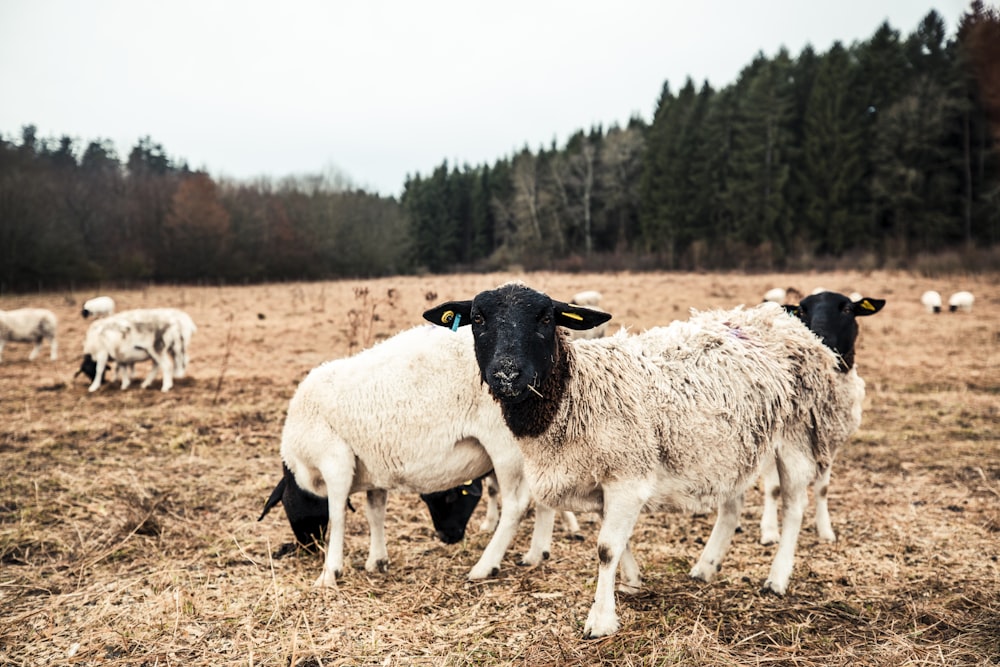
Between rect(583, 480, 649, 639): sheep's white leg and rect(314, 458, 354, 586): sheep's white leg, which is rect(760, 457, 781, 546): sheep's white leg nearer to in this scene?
rect(583, 480, 649, 639): sheep's white leg

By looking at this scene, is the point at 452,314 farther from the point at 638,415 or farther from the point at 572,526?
the point at 572,526

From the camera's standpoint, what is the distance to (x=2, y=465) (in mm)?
8141

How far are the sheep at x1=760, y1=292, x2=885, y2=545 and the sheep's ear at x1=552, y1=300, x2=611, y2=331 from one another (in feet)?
9.07

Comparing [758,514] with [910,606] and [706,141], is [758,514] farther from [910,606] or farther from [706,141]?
[706,141]

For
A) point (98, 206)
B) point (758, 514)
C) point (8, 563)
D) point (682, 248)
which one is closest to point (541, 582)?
point (758, 514)

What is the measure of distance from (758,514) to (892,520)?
52.8 inches

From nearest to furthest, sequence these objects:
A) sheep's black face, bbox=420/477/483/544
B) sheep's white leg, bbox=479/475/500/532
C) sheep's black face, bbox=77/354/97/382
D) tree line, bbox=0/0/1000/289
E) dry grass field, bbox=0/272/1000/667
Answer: dry grass field, bbox=0/272/1000/667
sheep's black face, bbox=420/477/483/544
sheep's white leg, bbox=479/475/500/532
sheep's black face, bbox=77/354/97/382
tree line, bbox=0/0/1000/289

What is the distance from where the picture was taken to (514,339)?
13.2 ft

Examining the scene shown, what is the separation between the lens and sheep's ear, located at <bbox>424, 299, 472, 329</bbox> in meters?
4.71

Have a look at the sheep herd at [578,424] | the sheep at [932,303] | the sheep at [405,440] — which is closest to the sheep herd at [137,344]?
the sheep at [405,440]

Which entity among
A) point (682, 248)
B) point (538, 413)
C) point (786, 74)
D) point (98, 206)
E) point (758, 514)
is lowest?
point (758, 514)

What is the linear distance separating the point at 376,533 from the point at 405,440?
3.47 ft

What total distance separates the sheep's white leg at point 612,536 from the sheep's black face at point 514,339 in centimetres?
100

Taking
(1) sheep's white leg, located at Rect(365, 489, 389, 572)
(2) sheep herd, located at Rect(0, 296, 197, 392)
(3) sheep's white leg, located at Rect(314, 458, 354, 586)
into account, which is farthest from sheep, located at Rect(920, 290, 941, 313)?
(2) sheep herd, located at Rect(0, 296, 197, 392)
